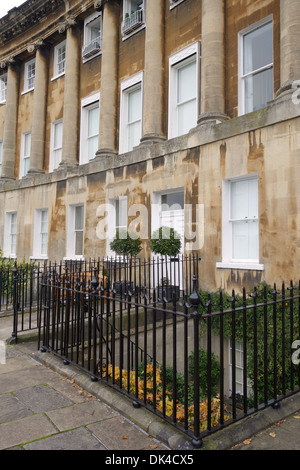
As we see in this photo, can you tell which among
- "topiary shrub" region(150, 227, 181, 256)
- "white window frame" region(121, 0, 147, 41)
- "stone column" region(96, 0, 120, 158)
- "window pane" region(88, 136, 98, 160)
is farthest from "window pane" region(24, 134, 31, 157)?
"topiary shrub" region(150, 227, 181, 256)

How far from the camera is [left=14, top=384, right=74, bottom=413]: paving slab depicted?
391cm

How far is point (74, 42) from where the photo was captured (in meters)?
14.6

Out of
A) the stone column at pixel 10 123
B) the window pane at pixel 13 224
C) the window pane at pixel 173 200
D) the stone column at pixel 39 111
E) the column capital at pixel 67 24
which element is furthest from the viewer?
the stone column at pixel 10 123

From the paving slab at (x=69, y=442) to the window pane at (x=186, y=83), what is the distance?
9.50m

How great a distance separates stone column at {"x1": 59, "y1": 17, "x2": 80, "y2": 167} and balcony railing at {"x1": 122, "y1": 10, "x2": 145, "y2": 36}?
9.66 feet

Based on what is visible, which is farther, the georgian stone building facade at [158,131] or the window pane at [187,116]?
the window pane at [187,116]

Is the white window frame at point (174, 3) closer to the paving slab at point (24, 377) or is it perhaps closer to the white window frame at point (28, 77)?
the white window frame at point (28, 77)

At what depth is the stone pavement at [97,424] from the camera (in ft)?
10.2

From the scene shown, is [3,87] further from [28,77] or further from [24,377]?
[24,377]

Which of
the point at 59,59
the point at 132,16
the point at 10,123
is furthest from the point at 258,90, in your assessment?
the point at 10,123

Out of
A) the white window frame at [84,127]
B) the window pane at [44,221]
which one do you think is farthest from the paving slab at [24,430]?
the window pane at [44,221]

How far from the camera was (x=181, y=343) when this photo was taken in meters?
7.71

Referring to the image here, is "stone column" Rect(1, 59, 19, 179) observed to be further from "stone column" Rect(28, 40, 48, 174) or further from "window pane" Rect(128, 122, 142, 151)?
"window pane" Rect(128, 122, 142, 151)

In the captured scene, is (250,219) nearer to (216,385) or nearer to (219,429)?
(216,385)
